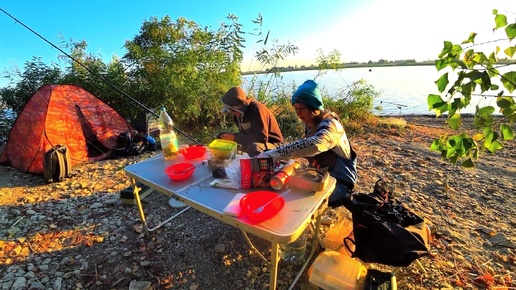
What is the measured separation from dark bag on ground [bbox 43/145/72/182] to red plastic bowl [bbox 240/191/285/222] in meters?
3.00

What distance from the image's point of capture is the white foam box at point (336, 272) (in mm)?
1462

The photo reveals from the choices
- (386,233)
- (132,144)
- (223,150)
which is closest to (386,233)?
(386,233)

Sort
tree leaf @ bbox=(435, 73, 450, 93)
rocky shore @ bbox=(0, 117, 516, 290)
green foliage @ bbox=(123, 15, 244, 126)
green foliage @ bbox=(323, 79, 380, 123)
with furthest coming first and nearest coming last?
Answer: green foliage @ bbox=(323, 79, 380, 123)
green foliage @ bbox=(123, 15, 244, 126)
rocky shore @ bbox=(0, 117, 516, 290)
tree leaf @ bbox=(435, 73, 450, 93)

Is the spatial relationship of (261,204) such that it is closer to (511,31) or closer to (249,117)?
(511,31)

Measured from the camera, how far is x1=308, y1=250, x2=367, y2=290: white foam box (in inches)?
57.6

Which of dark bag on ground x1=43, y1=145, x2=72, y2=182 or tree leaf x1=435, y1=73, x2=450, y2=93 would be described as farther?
dark bag on ground x1=43, y1=145, x2=72, y2=182

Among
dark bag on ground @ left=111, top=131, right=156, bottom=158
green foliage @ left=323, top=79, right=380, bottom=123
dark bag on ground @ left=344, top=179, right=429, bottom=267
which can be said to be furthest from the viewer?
green foliage @ left=323, top=79, right=380, bottom=123

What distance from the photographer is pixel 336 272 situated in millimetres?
1501

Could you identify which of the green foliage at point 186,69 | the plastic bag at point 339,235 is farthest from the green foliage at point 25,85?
the plastic bag at point 339,235

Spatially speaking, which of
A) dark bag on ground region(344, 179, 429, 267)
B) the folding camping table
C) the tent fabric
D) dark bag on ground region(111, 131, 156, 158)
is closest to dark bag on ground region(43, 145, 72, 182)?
the tent fabric

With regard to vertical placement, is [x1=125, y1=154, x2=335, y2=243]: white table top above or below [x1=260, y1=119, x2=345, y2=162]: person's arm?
below

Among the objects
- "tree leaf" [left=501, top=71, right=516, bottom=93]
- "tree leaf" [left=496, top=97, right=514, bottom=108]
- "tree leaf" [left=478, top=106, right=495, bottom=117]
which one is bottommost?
"tree leaf" [left=478, top=106, right=495, bottom=117]

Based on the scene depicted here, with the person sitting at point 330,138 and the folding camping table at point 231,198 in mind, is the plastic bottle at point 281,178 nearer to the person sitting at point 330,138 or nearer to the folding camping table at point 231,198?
the folding camping table at point 231,198

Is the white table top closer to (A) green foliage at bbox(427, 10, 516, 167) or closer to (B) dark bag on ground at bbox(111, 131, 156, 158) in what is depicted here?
(A) green foliage at bbox(427, 10, 516, 167)
